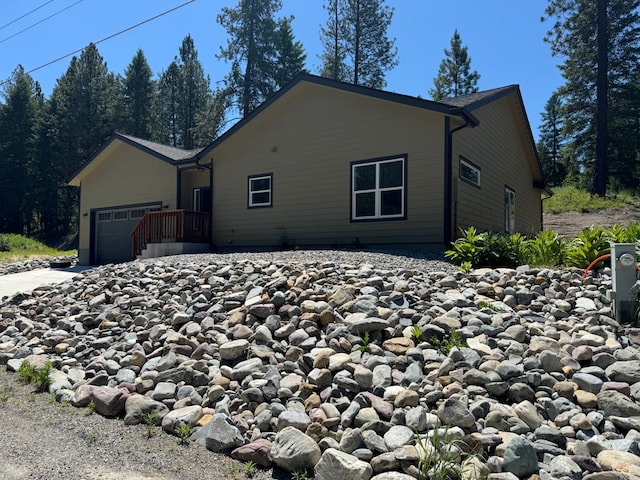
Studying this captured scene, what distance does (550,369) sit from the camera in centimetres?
366

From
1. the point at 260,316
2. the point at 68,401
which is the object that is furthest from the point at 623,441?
the point at 68,401

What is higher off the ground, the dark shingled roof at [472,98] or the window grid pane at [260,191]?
the dark shingled roof at [472,98]

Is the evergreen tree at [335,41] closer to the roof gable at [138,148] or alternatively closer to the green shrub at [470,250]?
the roof gable at [138,148]

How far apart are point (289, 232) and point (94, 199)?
375 inches

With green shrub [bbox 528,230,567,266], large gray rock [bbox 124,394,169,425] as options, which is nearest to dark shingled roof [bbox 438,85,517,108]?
green shrub [bbox 528,230,567,266]

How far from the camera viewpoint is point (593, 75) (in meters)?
24.5

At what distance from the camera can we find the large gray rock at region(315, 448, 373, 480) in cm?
263

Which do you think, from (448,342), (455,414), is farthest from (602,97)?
(455,414)

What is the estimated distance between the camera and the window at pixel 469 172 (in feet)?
33.2

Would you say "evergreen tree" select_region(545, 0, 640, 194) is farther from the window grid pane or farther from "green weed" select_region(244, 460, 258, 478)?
"green weed" select_region(244, 460, 258, 478)

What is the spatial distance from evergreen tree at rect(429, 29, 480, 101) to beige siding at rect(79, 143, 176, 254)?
22.4 metres

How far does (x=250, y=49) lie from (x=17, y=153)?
23.0m

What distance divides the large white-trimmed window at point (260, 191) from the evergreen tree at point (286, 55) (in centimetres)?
1701

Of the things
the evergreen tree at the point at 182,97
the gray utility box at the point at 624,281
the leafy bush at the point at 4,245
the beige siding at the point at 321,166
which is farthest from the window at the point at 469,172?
the evergreen tree at the point at 182,97
